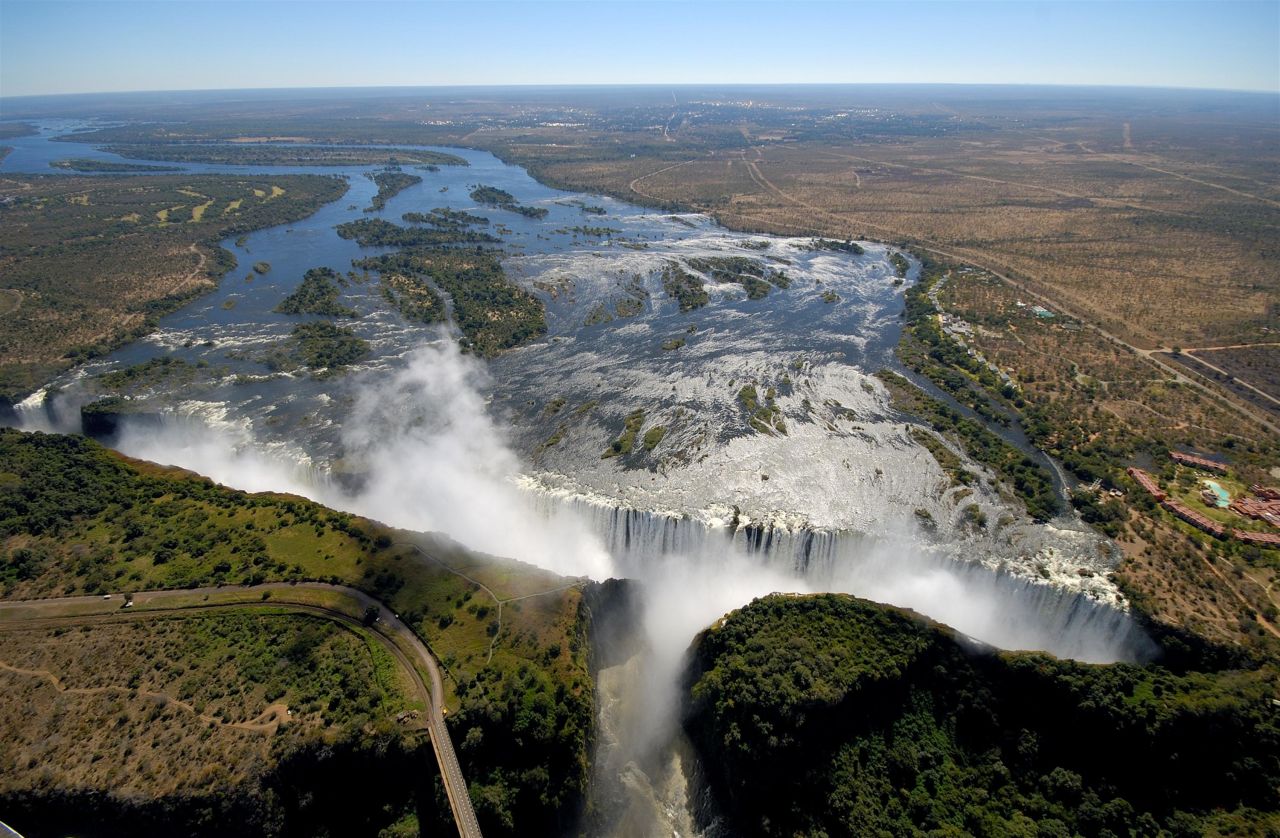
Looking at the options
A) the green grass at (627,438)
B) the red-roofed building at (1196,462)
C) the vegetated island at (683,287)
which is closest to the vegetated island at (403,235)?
the vegetated island at (683,287)

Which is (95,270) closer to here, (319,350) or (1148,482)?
(319,350)

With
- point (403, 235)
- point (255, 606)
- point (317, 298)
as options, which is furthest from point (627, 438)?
point (403, 235)

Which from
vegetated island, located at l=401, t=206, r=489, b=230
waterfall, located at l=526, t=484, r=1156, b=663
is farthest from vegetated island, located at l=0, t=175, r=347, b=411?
waterfall, located at l=526, t=484, r=1156, b=663

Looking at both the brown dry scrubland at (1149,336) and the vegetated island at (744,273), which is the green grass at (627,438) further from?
the vegetated island at (744,273)

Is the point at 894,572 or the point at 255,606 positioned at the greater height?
the point at 255,606

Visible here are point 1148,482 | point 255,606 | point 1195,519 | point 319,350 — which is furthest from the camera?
point 319,350

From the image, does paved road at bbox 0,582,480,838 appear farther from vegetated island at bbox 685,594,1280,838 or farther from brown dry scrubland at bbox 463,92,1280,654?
brown dry scrubland at bbox 463,92,1280,654
